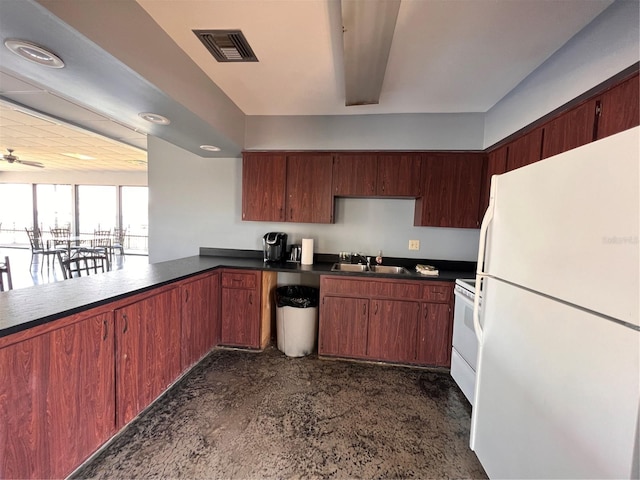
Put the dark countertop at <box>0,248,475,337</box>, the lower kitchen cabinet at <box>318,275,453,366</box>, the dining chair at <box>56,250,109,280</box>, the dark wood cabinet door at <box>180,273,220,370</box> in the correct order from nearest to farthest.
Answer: the dark countertop at <box>0,248,475,337</box> < the dark wood cabinet door at <box>180,273,220,370</box> < the lower kitchen cabinet at <box>318,275,453,366</box> < the dining chair at <box>56,250,109,280</box>

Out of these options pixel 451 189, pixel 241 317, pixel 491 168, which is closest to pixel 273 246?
pixel 241 317

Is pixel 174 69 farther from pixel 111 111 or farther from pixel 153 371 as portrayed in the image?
pixel 153 371

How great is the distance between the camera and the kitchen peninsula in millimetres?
1115

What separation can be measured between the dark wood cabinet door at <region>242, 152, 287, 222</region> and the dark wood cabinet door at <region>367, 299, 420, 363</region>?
4.78ft

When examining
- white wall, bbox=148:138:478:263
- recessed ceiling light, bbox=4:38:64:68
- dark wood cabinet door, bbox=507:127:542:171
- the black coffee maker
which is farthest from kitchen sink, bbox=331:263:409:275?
recessed ceiling light, bbox=4:38:64:68

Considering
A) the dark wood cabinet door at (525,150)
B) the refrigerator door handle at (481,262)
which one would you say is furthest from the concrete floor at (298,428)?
the dark wood cabinet door at (525,150)

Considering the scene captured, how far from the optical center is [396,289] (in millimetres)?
2533

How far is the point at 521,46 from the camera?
172 centimetres

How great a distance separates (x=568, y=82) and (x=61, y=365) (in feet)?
10.5

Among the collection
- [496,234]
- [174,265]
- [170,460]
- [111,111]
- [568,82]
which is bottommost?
[170,460]

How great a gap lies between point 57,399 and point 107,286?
66 cm

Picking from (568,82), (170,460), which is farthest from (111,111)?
(568,82)

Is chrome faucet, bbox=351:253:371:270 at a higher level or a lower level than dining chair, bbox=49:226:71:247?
higher

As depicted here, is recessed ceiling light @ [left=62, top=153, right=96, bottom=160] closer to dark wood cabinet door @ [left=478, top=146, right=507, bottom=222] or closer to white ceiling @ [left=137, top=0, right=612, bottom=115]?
white ceiling @ [left=137, top=0, right=612, bottom=115]
